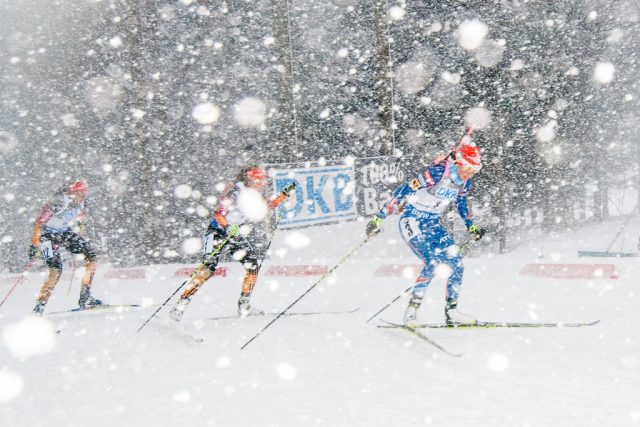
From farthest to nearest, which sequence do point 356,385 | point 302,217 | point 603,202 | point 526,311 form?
point 603,202 < point 302,217 < point 526,311 < point 356,385

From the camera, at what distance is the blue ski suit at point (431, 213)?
15.9ft

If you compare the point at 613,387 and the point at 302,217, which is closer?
the point at 613,387

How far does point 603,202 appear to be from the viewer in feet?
75.3

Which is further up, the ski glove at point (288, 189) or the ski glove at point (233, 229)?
the ski glove at point (288, 189)

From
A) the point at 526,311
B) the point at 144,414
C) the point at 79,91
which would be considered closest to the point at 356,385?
the point at 144,414

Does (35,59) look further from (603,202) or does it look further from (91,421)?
(603,202)

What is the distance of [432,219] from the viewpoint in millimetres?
5031

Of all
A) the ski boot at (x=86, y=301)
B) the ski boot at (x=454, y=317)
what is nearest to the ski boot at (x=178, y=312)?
the ski boot at (x=86, y=301)

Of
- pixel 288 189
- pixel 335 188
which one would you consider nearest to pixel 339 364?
pixel 288 189

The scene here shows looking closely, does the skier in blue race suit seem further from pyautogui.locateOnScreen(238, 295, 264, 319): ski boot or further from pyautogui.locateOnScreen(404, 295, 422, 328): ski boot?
pyautogui.locateOnScreen(238, 295, 264, 319): ski boot

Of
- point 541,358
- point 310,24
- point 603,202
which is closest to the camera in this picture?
point 541,358

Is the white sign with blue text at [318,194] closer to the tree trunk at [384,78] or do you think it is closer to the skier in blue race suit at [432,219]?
the tree trunk at [384,78]

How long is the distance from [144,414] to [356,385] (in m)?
1.52

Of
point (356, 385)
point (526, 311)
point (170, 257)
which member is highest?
point (356, 385)
